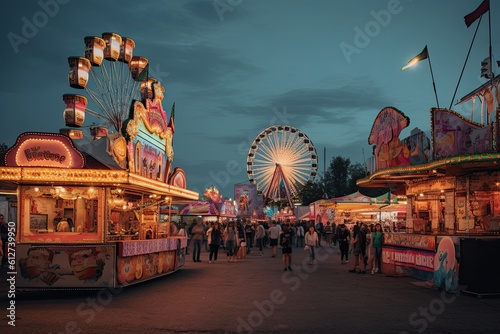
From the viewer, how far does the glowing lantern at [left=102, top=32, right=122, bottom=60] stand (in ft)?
67.5

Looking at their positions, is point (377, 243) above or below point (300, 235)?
above

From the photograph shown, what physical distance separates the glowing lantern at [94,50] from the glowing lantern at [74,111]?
154 cm

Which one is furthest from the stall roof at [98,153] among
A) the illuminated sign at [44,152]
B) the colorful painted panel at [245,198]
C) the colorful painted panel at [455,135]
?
the colorful painted panel at [245,198]

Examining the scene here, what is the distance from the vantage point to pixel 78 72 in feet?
59.9

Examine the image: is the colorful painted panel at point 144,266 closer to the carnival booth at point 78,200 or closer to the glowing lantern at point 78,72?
the carnival booth at point 78,200

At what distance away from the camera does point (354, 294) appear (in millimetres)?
13562

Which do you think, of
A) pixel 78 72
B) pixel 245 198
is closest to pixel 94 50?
pixel 78 72

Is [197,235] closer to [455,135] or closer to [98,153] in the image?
[98,153]

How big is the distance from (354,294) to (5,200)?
65.9 ft

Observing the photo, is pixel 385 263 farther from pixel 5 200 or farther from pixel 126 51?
pixel 5 200

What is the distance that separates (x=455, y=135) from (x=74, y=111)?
471 inches

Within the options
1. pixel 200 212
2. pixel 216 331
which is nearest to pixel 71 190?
pixel 216 331

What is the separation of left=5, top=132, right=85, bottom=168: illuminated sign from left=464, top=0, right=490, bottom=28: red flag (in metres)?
13.8

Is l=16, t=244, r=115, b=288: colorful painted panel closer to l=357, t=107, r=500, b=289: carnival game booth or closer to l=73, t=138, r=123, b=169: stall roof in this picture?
l=73, t=138, r=123, b=169: stall roof
